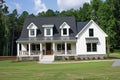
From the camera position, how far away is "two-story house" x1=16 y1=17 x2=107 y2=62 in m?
55.3

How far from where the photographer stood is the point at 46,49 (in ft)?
189

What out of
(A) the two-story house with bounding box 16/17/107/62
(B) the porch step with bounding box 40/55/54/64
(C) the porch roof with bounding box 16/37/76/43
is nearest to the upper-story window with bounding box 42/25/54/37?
(A) the two-story house with bounding box 16/17/107/62

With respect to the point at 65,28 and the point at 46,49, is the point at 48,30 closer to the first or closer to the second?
the point at 65,28

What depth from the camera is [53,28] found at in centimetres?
5869

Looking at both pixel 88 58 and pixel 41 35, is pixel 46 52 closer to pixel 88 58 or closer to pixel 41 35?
pixel 41 35

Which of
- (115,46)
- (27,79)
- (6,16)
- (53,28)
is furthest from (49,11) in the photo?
(27,79)

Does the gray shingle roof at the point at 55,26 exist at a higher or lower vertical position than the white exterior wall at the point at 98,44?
higher

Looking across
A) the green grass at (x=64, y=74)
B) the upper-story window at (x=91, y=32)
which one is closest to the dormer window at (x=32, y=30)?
the upper-story window at (x=91, y=32)

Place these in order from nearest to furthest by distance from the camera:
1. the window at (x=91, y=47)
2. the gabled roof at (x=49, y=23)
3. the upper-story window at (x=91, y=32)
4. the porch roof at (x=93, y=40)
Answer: the porch roof at (x=93, y=40) → the window at (x=91, y=47) → the upper-story window at (x=91, y=32) → the gabled roof at (x=49, y=23)

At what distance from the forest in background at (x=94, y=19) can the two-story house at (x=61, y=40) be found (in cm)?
1602

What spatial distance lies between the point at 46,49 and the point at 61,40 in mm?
4057

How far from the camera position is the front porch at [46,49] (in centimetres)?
5547

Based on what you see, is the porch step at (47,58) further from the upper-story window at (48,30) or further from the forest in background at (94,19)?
the forest in background at (94,19)

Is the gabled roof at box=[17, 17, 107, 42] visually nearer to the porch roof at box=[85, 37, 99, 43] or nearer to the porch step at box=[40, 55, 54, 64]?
the porch roof at box=[85, 37, 99, 43]
